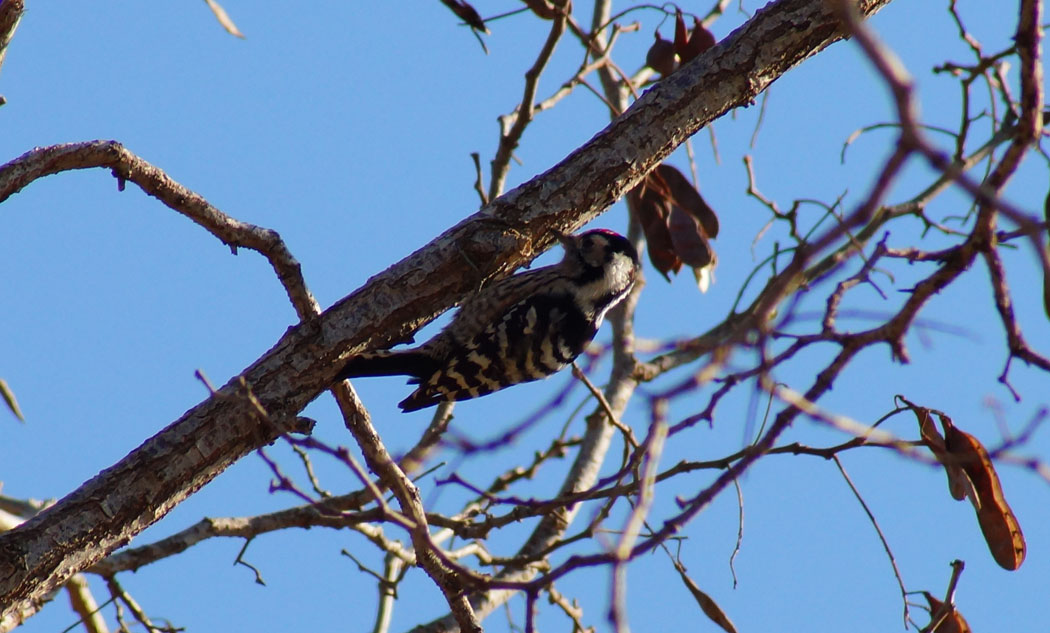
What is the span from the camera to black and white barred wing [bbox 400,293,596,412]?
439cm

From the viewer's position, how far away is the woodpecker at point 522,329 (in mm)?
4406

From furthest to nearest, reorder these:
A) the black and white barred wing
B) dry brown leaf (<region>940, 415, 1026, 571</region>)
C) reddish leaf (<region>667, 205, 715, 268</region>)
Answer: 1. reddish leaf (<region>667, 205, 715, 268</region>)
2. the black and white barred wing
3. dry brown leaf (<region>940, 415, 1026, 571</region>)

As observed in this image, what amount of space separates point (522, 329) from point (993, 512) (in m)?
2.08

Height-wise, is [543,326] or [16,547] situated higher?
[543,326]

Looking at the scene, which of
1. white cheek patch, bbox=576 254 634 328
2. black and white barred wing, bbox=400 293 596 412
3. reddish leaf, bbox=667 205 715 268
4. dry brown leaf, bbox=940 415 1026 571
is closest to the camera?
dry brown leaf, bbox=940 415 1026 571

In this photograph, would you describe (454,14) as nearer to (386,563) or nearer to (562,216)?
(562,216)

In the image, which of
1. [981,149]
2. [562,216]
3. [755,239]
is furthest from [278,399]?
[981,149]

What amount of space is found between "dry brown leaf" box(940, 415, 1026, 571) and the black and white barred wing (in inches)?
73.9

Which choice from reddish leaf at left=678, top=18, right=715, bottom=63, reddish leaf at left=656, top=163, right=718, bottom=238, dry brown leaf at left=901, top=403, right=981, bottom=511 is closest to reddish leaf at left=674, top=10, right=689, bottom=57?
reddish leaf at left=678, top=18, right=715, bottom=63

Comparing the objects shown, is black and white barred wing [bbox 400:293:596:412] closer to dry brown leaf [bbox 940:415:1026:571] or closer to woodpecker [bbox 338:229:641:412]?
woodpecker [bbox 338:229:641:412]

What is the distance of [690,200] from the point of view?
4.68 meters

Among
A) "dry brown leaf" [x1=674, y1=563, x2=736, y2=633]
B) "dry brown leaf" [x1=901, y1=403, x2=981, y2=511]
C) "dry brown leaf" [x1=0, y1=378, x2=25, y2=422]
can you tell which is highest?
"dry brown leaf" [x1=0, y1=378, x2=25, y2=422]

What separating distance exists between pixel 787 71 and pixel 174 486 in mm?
2476

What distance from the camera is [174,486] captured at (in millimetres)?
3186
